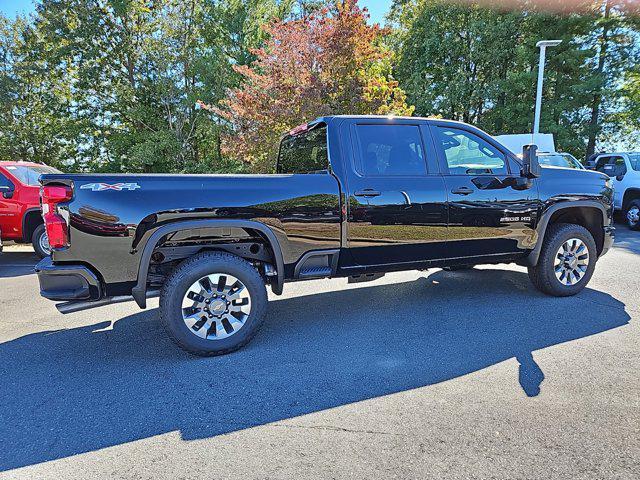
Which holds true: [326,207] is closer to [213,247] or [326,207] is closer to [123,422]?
[213,247]

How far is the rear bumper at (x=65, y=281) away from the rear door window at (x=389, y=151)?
248cm

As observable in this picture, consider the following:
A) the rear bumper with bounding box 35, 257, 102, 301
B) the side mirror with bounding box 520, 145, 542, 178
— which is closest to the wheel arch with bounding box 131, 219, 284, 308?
the rear bumper with bounding box 35, 257, 102, 301

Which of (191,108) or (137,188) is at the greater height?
(191,108)

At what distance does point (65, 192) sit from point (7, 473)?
183cm

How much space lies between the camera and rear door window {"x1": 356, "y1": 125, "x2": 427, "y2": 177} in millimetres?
3920

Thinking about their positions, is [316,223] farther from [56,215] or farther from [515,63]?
[515,63]

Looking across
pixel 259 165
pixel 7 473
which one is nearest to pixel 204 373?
pixel 7 473

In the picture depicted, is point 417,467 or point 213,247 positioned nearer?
point 417,467

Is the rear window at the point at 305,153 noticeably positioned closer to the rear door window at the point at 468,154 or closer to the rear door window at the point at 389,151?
the rear door window at the point at 389,151

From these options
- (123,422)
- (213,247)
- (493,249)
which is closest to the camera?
Result: (123,422)

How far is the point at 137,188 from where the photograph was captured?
123 inches

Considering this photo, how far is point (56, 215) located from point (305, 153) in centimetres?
246

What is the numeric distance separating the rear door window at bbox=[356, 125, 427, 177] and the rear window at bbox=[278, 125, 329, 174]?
364mm

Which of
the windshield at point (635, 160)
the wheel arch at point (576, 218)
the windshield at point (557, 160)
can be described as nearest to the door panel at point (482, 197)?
the wheel arch at point (576, 218)
